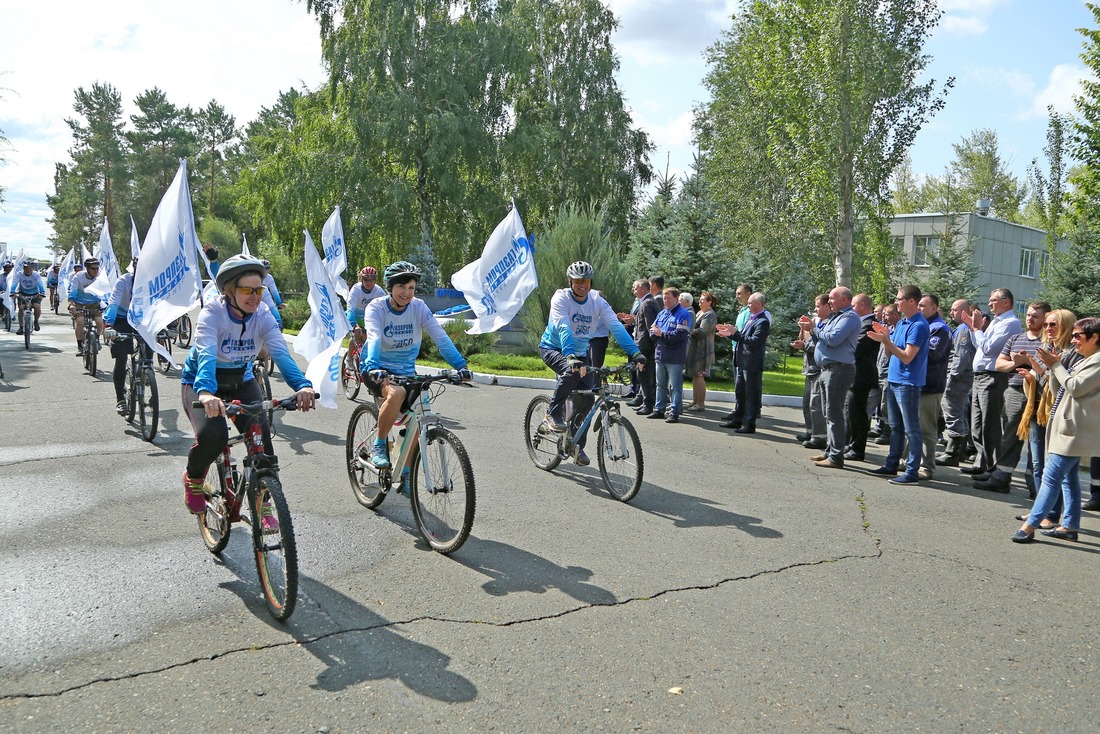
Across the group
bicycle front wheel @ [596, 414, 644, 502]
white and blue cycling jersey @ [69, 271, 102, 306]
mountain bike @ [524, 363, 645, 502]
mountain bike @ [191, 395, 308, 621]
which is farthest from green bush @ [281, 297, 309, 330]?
mountain bike @ [191, 395, 308, 621]

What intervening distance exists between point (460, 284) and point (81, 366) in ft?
27.9

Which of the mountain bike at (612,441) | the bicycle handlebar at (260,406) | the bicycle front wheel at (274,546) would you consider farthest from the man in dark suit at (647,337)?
the bicycle front wheel at (274,546)

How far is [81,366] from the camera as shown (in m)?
15.9

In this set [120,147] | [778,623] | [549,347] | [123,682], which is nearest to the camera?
[123,682]

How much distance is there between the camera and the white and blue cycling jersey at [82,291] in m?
15.3

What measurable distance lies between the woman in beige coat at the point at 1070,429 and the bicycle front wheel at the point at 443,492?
4.46 meters

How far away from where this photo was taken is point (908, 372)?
891 cm

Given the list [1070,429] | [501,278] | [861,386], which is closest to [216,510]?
[1070,429]

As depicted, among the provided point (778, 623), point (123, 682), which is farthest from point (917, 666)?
point (123, 682)

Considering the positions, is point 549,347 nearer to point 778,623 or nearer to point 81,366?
point 778,623

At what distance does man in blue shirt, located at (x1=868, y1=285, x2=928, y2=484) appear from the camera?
8.83 m

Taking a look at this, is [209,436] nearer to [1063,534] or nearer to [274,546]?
[274,546]

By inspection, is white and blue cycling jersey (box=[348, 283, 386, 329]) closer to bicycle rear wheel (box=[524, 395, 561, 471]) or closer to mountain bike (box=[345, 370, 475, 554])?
bicycle rear wheel (box=[524, 395, 561, 471])

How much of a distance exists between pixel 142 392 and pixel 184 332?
34.7 feet
